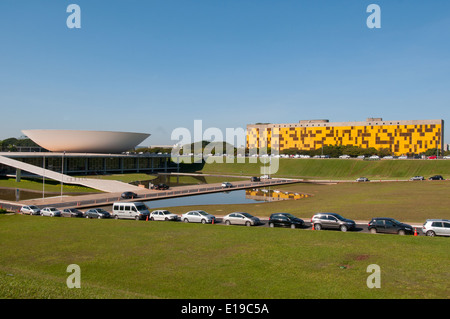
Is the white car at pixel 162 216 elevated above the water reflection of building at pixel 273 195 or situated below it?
above

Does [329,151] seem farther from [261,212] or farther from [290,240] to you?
[290,240]

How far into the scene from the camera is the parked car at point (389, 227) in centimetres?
2331

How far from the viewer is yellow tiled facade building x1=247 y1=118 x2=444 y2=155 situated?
4855 inches

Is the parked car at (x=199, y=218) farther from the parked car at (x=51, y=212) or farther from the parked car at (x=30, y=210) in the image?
the parked car at (x=30, y=210)

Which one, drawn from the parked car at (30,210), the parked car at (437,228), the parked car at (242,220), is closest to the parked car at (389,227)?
the parked car at (437,228)

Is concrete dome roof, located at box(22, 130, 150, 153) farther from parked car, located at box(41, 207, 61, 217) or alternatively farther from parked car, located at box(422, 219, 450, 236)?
parked car, located at box(422, 219, 450, 236)

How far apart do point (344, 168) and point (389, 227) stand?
73.0m

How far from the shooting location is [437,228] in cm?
2262

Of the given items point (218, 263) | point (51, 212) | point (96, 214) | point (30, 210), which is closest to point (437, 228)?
point (218, 263)

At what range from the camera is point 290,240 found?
19609 mm

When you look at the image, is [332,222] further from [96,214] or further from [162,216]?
[96,214]

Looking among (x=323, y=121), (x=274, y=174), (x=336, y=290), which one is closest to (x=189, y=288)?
(x=336, y=290)

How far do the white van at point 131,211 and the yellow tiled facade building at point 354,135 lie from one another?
115734mm

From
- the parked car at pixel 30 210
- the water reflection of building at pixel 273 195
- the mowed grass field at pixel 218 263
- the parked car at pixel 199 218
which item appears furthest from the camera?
the water reflection of building at pixel 273 195
